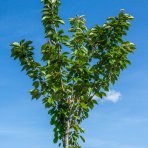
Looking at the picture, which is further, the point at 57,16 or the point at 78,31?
the point at 78,31

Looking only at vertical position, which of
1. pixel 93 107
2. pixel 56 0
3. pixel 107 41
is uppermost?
pixel 56 0

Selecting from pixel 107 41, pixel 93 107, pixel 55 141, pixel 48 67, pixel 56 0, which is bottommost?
pixel 55 141

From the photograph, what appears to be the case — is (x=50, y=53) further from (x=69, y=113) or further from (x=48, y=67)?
(x=69, y=113)

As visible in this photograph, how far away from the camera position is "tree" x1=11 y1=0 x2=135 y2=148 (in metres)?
16.7

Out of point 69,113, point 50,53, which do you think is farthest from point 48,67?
point 69,113

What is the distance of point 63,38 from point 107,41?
2063 mm

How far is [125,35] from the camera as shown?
17.8m

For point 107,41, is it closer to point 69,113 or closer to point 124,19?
point 124,19

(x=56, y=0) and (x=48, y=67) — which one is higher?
(x=56, y=0)

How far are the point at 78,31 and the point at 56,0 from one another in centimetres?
188

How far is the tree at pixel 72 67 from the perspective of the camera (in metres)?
16.7

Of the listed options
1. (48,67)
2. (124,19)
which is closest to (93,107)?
(48,67)

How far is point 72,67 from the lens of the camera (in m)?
16.6

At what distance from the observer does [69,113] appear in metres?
17.1
